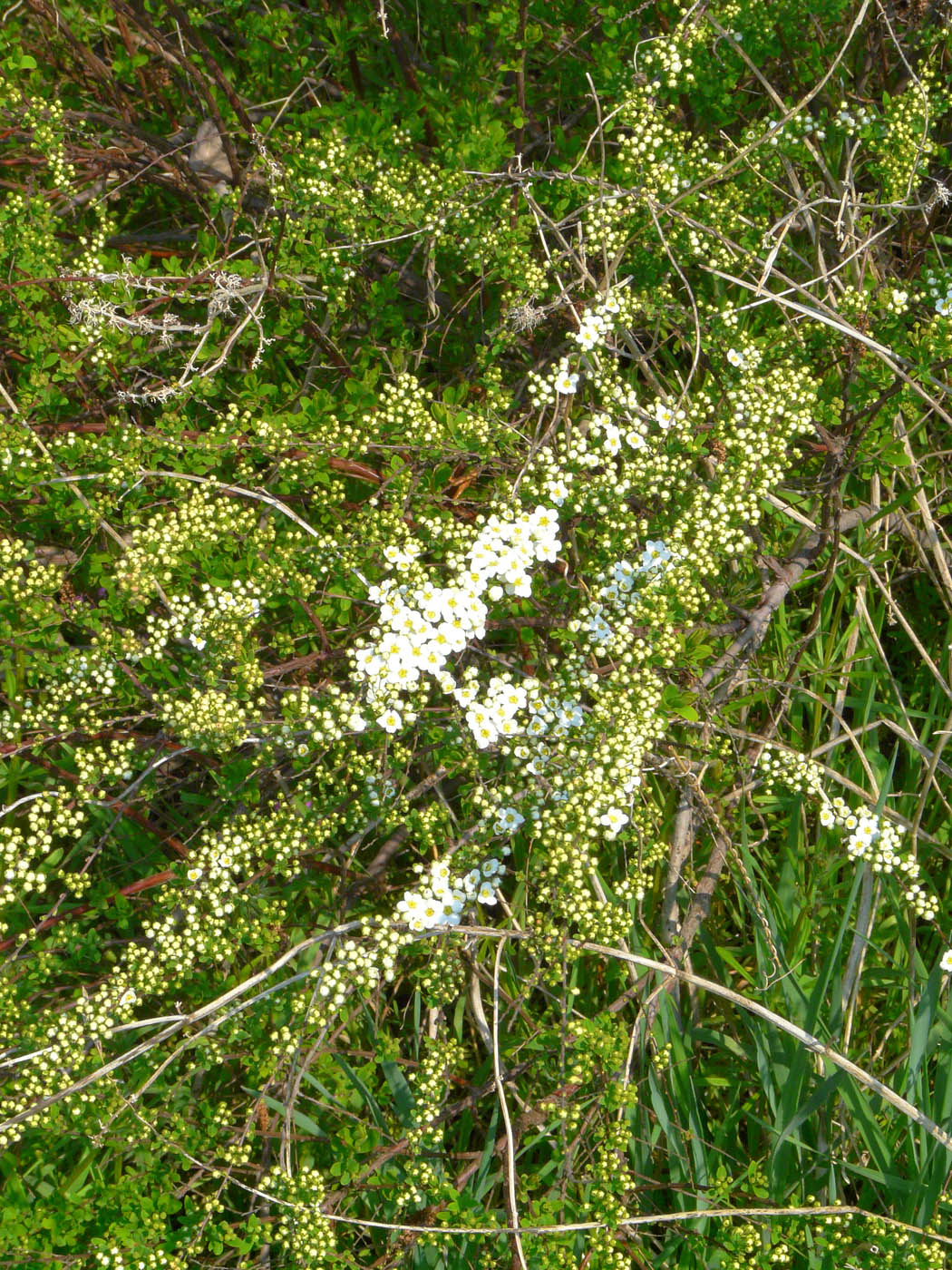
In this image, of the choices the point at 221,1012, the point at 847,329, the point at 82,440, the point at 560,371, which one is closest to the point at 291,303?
the point at 82,440

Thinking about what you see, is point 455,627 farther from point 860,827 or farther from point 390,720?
point 860,827

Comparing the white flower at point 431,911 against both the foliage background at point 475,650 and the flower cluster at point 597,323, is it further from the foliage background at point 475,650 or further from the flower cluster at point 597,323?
the flower cluster at point 597,323

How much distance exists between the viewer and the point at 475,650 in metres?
3.96

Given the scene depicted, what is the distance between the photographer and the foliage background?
151 inches

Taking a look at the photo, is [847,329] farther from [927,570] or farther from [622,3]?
[622,3]

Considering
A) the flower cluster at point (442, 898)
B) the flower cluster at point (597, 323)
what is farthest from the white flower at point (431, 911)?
the flower cluster at point (597, 323)

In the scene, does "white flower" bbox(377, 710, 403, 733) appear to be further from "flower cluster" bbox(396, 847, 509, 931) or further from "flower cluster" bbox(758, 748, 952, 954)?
"flower cluster" bbox(758, 748, 952, 954)

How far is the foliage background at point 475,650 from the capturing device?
383 centimetres

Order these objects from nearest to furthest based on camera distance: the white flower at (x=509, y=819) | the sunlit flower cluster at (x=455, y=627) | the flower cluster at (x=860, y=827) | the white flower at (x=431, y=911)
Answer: the sunlit flower cluster at (x=455, y=627) < the white flower at (x=431, y=911) < the white flower at (x=509, y=819) < the flower cluster at (x=860, y=827)

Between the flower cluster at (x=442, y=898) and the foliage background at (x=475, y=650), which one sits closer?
the flower cluster at (x=442, y=898)

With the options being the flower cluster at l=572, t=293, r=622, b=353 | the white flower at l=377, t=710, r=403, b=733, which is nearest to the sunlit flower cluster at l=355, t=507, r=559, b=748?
the white flower at l=377, t=710, r=403, b=733

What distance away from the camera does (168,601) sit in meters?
3.96

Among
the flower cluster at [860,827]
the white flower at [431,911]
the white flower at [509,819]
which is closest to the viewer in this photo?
the white flower at [431,911]

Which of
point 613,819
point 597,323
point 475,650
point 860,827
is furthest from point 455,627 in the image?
point 860,827
